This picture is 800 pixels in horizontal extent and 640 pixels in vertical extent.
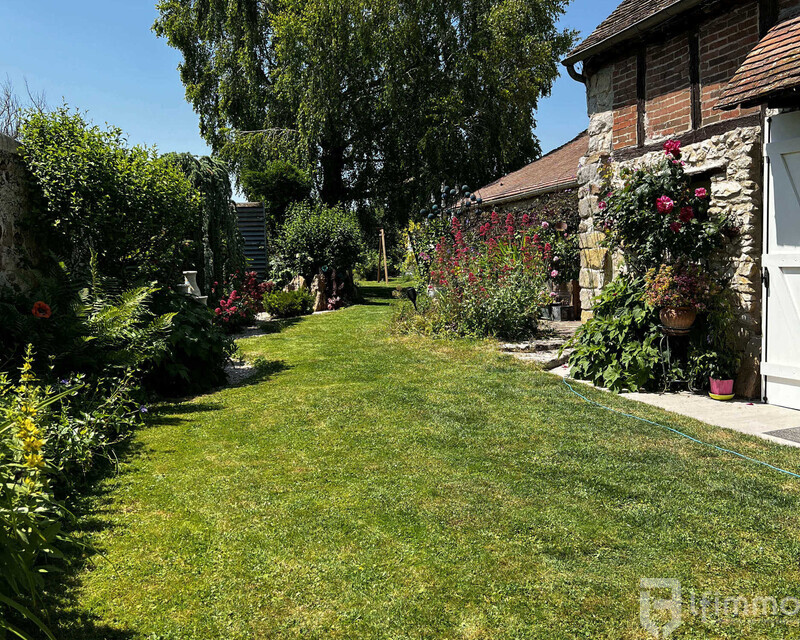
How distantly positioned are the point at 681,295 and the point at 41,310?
570 cm

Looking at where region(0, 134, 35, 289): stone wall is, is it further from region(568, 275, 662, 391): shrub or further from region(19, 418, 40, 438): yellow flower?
region(568, 275, 662, 391): shrub

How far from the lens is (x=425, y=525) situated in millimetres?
3109

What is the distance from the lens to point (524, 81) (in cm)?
1812

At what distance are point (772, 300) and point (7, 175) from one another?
699cm

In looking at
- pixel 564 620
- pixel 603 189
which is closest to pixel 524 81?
pixel 603 189

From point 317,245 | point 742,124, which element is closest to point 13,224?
point 742,124

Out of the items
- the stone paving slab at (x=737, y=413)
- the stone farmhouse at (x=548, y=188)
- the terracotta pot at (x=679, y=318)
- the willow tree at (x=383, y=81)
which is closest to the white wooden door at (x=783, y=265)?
the stone paving slab at (x=737, y=413)

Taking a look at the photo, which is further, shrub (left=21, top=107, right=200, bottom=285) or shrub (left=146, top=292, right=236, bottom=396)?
shrub (left=146, top=292, right=236, bottom=396)

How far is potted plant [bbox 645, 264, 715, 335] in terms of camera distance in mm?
5551

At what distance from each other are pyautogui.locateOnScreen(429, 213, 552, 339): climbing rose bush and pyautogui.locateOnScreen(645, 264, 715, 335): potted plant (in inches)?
127

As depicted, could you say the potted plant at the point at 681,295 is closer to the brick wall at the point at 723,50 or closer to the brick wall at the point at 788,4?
the brick wall at the point at 723,50

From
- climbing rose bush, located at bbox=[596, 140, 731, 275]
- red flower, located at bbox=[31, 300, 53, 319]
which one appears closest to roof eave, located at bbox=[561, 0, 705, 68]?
climbing rose bush, located at bbox=[596, 140, 731, 275]

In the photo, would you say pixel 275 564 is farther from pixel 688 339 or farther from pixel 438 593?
pixel 688 339

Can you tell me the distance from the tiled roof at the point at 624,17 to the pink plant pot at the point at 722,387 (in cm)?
384
